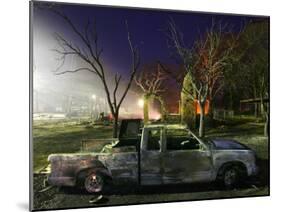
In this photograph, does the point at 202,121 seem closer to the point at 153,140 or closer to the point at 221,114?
the point at 221,114

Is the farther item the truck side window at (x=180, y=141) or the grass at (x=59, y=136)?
the truck side window at (x=180, y=141)

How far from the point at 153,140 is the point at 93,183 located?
69cm

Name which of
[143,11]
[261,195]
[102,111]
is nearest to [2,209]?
[102,111]

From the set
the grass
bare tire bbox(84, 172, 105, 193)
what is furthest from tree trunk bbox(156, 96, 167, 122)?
bare tire bbox(84, 172, 105, 193)

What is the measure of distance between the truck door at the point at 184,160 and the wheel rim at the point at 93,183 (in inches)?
24.5

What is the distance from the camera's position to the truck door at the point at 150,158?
4.10m

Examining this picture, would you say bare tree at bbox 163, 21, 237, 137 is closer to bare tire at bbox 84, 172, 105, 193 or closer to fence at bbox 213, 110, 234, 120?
fence at bbox 213, 110, 234, 120

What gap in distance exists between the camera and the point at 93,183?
3984 mm

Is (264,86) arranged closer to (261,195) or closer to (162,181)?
(261,195)

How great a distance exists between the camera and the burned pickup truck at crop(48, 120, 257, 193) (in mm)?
3965

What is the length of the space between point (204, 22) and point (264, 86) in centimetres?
92

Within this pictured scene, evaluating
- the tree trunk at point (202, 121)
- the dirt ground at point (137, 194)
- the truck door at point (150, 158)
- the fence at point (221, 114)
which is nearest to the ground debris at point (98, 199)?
the dirt ground at point (137, 194)

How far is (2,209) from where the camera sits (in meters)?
3.81

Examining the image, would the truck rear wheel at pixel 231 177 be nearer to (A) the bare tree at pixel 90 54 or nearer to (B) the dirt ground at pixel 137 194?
(B) the dirt ground at pixel 137 194
